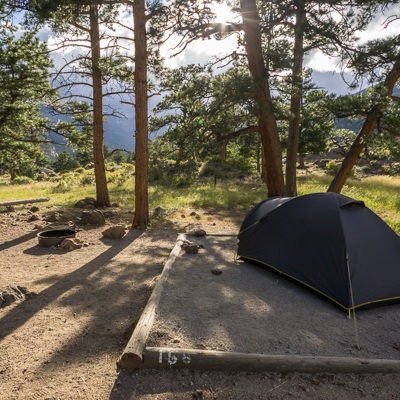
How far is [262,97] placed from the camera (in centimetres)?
952

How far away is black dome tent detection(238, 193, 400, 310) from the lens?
168 inches

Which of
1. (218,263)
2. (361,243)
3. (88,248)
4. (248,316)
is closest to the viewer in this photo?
(248,316)

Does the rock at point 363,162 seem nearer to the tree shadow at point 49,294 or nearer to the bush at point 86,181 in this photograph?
the bush at point 86,181

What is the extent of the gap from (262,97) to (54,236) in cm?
799

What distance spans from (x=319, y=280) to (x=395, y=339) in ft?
4.06

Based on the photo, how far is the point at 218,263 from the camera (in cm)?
622

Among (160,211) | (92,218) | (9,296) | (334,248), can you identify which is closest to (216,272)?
(334,248)

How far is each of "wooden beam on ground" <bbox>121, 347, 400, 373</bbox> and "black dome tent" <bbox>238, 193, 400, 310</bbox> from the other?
1.20 m

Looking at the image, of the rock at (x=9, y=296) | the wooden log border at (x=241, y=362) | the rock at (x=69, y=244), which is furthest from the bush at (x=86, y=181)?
the wooden log border at (x=241, y=362)

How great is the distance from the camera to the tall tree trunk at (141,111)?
873cm

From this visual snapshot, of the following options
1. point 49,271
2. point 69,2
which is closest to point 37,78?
point 69,2

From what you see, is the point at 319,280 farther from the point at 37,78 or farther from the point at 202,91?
the point at 37,78

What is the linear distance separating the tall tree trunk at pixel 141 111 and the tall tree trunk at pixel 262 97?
3.33 metres

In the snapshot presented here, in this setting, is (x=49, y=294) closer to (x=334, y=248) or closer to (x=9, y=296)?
(x=9, y=296)
